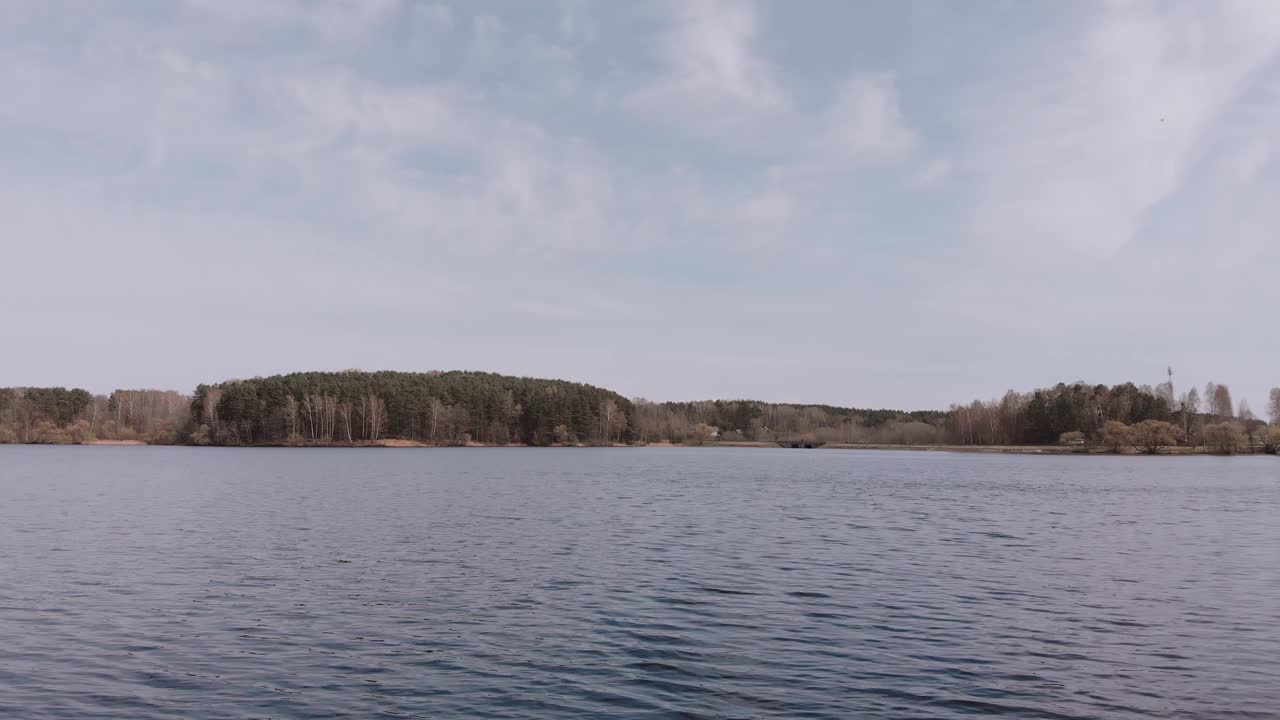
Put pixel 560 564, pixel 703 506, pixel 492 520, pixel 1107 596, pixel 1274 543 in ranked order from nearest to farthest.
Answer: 1. pixel 1107 596
2. pixel 560 564
3. pixel 1274 543
4. pixel 492 520
5. pixel 703 506

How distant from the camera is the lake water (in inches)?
714

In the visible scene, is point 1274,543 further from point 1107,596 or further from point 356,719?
point 356,719

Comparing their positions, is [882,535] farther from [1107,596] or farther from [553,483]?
[553,483]

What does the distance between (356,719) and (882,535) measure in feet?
119

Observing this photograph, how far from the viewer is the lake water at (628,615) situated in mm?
18125

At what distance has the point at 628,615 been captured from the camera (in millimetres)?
26188

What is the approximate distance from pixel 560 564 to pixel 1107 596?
807 inches

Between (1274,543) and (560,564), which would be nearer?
(560,564)

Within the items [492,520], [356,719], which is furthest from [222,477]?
[356,719]

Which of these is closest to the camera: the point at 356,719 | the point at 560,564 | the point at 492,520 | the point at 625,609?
the point at 356,719

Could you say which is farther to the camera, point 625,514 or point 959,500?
point 959,500

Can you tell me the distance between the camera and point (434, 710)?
17125 mm

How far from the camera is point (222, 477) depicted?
3841 inches

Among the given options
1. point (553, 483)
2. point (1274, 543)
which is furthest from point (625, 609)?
point (553, 483)
